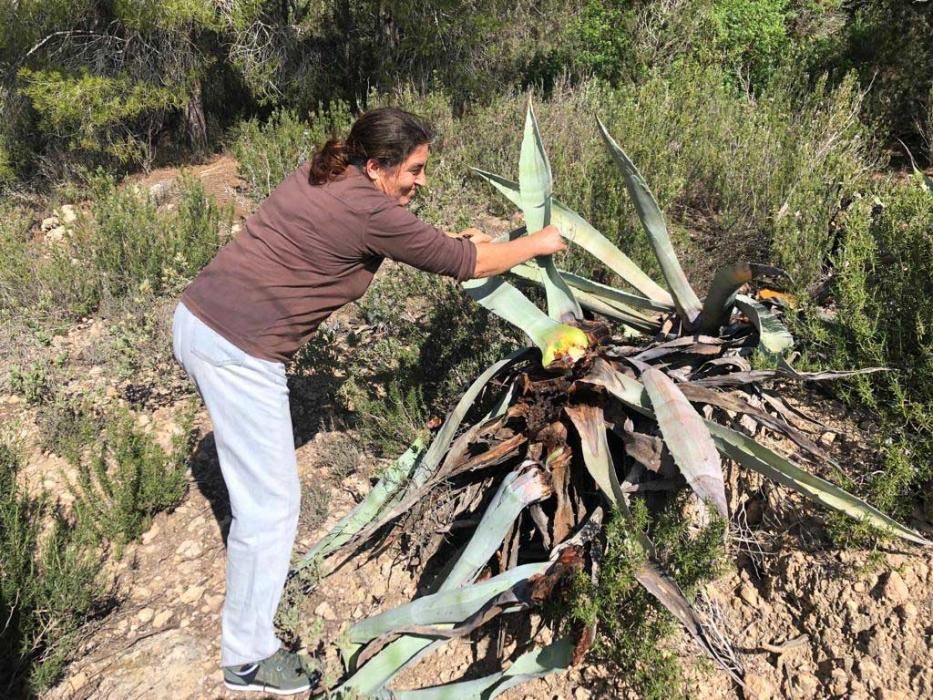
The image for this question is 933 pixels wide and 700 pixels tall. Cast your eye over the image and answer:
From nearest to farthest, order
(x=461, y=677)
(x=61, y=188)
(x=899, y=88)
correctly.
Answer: (x=461, y=677)
(x=899, y=88)
(x=61, y=188)

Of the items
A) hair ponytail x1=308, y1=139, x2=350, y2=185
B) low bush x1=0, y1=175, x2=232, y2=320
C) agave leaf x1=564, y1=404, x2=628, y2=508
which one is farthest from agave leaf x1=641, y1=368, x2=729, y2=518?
low bush x1=0, y1=175, x2=232, y2=320

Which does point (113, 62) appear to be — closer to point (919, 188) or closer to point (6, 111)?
point (6, 111)

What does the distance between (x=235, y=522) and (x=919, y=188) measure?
2.87 m

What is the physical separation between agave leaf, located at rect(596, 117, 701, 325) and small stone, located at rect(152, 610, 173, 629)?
241 centimetres

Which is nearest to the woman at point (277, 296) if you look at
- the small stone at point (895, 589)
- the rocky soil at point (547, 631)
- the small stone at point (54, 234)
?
→ the rocky soil at point (547, 631)

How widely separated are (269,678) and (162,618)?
2.17 feet

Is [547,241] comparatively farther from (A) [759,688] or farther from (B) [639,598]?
(A) [759,688]

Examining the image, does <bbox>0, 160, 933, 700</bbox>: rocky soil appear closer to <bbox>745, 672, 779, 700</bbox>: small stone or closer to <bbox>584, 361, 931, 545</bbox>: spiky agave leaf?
<bbox>745, 672, 779, 700</bbox>: small stone

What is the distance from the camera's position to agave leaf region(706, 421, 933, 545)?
211 centimetres

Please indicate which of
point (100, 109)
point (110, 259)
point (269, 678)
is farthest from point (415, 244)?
point (100, 109)

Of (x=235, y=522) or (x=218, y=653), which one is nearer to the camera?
(x=235, y=522)

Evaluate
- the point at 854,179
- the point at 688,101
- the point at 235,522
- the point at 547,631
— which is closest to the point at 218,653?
the point at 235,522

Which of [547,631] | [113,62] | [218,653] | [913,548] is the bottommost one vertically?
[218,653]

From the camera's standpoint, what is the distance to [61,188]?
269 inches
